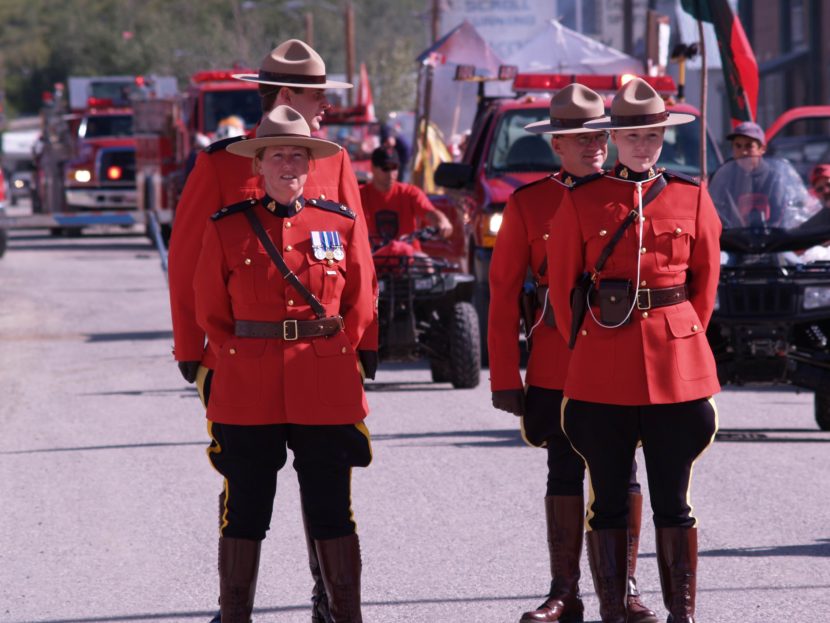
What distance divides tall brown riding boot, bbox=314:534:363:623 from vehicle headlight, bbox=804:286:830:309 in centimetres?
540

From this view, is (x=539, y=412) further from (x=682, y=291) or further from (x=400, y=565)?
(x=400, y=565)

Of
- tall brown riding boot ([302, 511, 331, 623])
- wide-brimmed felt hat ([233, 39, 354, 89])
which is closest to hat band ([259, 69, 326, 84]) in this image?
wide-brimmed felt hat ([233, 39, 354, 89])

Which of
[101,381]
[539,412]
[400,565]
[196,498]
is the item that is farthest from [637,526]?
[101,381]

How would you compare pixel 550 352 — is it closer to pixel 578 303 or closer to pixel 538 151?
pixel 578 303

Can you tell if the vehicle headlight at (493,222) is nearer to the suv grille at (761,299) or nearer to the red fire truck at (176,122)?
the suv grille at (761,299)

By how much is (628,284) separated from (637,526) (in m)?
0.95

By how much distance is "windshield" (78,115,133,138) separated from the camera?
35.8 meters

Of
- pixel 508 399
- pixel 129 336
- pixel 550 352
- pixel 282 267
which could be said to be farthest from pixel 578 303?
pixel 129 336

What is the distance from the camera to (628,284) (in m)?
5.98

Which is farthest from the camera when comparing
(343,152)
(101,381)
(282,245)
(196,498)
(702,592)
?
(101,381)

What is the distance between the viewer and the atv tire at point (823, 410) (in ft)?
36.8

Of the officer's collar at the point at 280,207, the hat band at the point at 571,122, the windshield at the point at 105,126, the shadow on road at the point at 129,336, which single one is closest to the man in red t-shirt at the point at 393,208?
the shadow on road at the point at 129,336

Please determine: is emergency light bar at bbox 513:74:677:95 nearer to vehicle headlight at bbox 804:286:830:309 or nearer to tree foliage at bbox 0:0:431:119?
vehicle headlight at bbox 804:286:830:309

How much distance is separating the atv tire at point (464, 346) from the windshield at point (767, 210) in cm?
258
